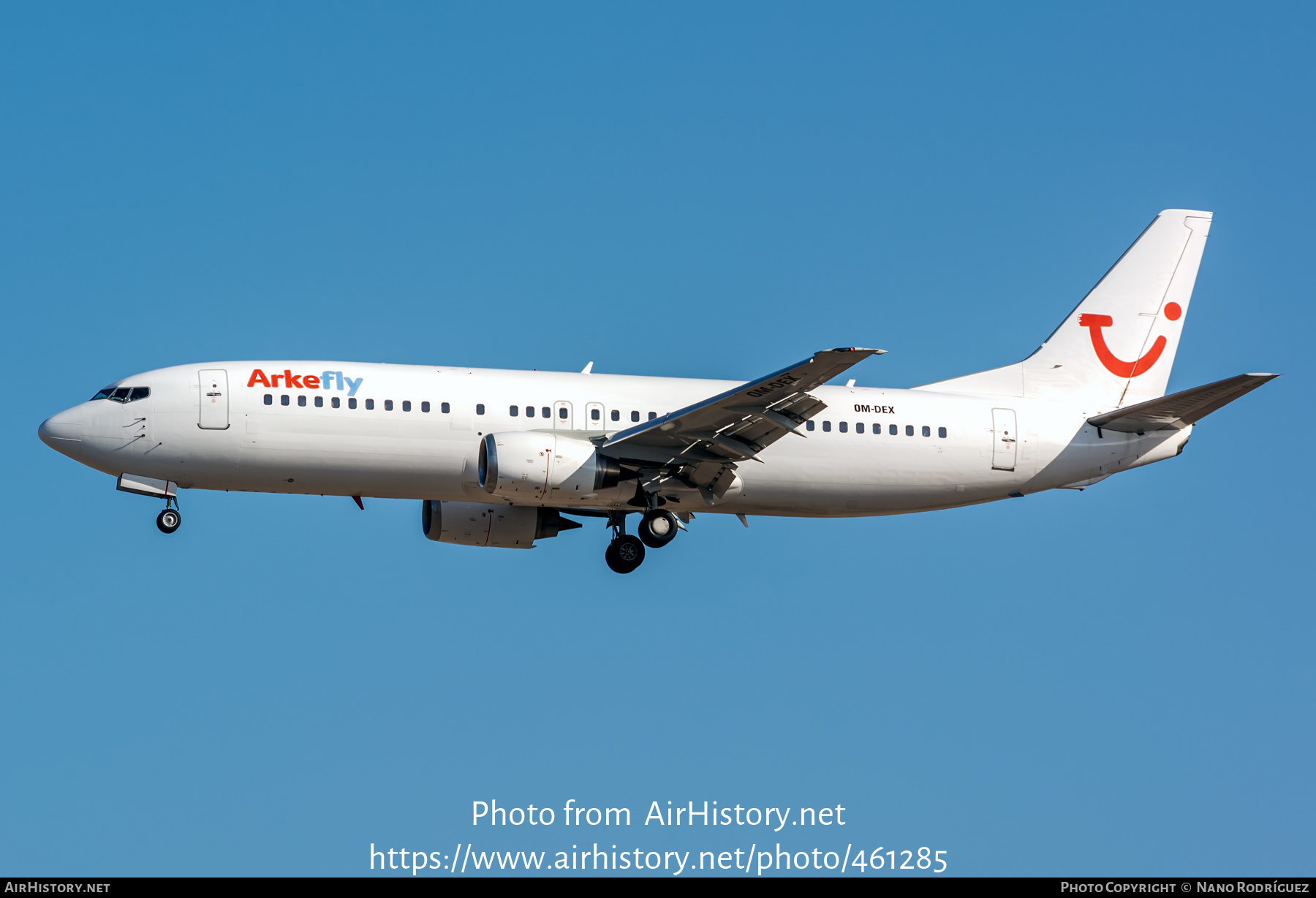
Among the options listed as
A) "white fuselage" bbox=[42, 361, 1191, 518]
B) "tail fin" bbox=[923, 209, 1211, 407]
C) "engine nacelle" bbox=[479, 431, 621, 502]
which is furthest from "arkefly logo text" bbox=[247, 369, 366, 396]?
"tail fin" bbox=[923, 209, 1211, 407]

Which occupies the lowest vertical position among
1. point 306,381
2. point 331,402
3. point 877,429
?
point 877,429

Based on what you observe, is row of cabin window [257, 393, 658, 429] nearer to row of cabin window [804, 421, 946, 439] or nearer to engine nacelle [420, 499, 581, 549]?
engine nacelle [420, 499, 581, 549]

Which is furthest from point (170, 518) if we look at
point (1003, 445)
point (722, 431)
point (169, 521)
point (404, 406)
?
point (1003, 445)

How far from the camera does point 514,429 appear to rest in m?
35.0

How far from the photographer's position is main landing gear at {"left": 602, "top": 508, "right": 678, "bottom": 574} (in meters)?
36.3

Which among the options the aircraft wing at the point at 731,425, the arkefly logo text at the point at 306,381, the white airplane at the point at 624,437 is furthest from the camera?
the arkefly logo text at the point at 306,381

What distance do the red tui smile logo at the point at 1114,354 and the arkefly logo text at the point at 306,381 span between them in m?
19.4

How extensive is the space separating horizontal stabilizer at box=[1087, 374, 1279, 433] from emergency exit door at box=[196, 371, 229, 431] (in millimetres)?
21171

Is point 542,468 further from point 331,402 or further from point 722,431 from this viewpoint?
point 331,402

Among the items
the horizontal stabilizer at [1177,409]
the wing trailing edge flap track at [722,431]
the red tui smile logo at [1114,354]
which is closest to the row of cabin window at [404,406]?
the wing trailing edge flap track at [722,431]

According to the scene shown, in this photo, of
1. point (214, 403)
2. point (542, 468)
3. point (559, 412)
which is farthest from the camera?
point (559, 412)

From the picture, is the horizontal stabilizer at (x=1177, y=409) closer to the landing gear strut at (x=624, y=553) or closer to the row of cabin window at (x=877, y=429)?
the row of cabin window at (x=877, y=429)

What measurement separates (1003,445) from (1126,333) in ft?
19.1

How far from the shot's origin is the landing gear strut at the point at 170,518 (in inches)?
1358
